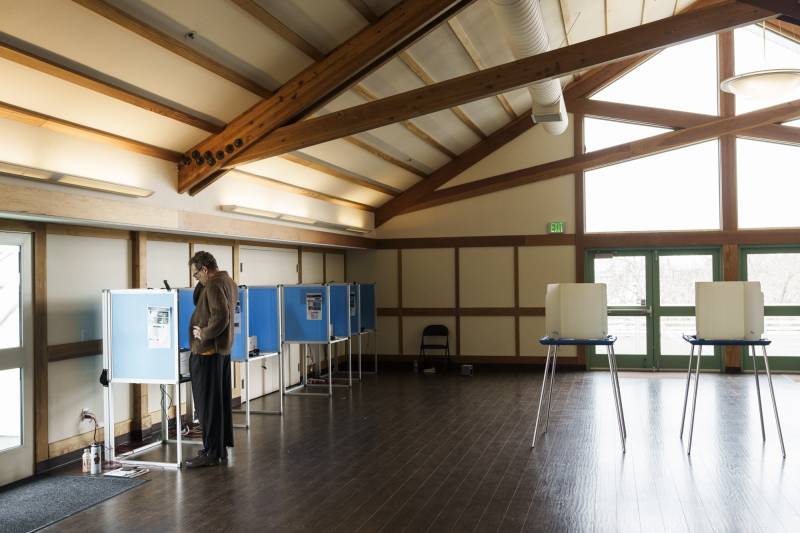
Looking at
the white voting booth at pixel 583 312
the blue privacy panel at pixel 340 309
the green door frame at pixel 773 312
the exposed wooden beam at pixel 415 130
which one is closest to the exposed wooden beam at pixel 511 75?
the exposed wooden beam at pixel 415 130

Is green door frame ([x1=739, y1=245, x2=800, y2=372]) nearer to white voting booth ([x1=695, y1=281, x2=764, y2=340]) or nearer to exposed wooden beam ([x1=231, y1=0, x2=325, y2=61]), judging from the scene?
white voting booth ([x1=695, y1=281, x2=764, y2=340])

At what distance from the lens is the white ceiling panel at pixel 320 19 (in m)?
5.31

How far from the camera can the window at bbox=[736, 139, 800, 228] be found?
33.2ft

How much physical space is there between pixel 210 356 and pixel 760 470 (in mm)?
4425

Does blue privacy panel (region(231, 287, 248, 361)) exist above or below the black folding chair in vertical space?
above

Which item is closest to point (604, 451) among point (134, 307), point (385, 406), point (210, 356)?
point (385, 406)

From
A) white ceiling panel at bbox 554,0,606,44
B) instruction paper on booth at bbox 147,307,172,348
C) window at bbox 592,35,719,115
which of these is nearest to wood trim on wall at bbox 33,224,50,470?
instruction paper on booth at bbox 147,307,172,348

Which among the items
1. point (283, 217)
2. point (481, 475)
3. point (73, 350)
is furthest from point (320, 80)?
point (481, 475)

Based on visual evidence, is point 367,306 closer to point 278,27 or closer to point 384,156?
point 384,156

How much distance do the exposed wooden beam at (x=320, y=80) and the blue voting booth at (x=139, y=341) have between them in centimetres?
130

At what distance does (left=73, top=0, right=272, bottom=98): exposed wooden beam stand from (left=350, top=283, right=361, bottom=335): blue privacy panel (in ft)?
14.0

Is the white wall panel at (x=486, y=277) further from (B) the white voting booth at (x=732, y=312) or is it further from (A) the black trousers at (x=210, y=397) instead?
(A) the black trousers at (x=210, y=397)

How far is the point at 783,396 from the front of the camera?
8266 millimetres

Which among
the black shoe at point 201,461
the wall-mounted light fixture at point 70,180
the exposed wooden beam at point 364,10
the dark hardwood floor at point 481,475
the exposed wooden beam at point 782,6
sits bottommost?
the dark hardwood floor at point 481,475
